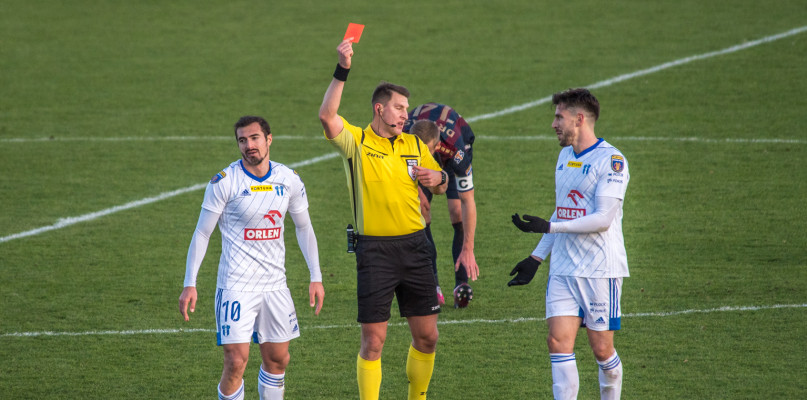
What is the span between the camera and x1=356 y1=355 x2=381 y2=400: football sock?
21.0ft

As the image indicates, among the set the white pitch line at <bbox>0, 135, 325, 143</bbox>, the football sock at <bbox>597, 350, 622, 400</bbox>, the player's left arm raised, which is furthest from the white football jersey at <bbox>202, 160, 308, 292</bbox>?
the white pitch line at <bbox>0, 135, 325, 143</bbox>

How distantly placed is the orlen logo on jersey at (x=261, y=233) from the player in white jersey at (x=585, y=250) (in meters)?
1.63

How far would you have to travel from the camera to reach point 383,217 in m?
6.39

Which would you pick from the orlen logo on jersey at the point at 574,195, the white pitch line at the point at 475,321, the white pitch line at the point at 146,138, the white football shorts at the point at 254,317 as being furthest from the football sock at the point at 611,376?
the white pitch line at the point at 146,138

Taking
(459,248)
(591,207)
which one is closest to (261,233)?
(591,207)

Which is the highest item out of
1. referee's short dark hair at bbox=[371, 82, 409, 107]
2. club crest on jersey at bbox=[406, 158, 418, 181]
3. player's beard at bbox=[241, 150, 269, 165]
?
referee's short dark hair at bbox=[371, 82, 409, 107]

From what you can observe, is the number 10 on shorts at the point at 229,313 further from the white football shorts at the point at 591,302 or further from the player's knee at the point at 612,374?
Answer: the player's knee at the point at 612,374

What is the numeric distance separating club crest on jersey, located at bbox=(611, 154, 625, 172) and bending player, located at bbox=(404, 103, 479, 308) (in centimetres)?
166

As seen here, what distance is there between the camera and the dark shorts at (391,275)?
6383mm

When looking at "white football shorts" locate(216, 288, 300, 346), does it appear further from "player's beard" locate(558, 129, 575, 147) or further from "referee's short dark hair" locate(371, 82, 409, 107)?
"player's beard" locate(558, 129, 575, 147)

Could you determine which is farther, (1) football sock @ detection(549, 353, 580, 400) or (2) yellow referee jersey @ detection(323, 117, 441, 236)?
(2) yellow referee jersey @ detection(323, 117, 441, 236)

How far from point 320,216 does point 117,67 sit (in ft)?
31.7

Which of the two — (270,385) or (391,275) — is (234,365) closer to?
(270,385)

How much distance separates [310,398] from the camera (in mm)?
7297
